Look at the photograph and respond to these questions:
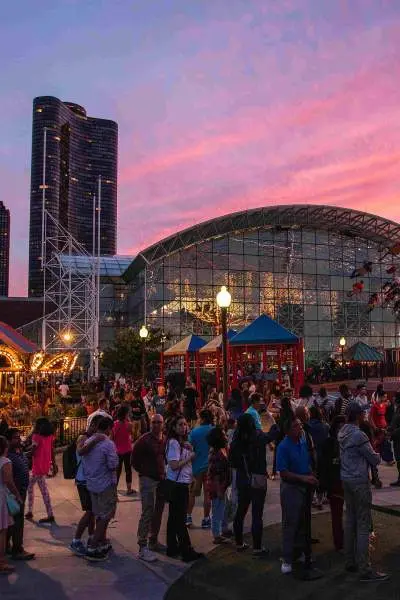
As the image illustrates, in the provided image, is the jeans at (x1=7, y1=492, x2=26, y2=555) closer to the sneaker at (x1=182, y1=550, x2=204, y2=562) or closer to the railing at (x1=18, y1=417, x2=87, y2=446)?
the sneaker at (x1=182, y1=550, x2=204, y2=562)

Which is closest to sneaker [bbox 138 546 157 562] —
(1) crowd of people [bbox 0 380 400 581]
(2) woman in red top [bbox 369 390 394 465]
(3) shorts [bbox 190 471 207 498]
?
(1) crowd of people [bbox 0 380 400 581]

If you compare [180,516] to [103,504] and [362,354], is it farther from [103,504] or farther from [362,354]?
[362,354]

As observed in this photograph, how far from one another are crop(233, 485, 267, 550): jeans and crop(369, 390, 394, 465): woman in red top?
6.30 metres

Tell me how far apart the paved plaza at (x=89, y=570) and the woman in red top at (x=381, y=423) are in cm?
455

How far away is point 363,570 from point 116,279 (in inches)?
1920

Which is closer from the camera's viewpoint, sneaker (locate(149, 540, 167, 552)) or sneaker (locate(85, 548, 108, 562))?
sneaker (locate(85, 548, 108, 562))

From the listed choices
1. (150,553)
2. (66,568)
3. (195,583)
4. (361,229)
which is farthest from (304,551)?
(361,229)

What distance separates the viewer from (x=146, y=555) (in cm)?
726

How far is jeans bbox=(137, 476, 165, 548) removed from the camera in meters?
7.40

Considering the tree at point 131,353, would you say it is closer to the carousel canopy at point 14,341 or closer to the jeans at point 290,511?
the carousel canopy at point 14,341

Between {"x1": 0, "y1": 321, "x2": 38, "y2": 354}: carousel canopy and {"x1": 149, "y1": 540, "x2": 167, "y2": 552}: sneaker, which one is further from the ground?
{"x1": 0, "y1": 321, "x2": 38, "y2": 354}: carousel canopy

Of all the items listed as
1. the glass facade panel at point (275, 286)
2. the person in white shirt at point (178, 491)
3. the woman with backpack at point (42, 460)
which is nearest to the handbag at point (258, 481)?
the person in white shirt at point (178, 491)

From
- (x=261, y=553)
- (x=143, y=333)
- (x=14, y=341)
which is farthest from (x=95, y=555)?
(x=14, y=341)

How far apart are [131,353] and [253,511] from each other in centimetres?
3495
